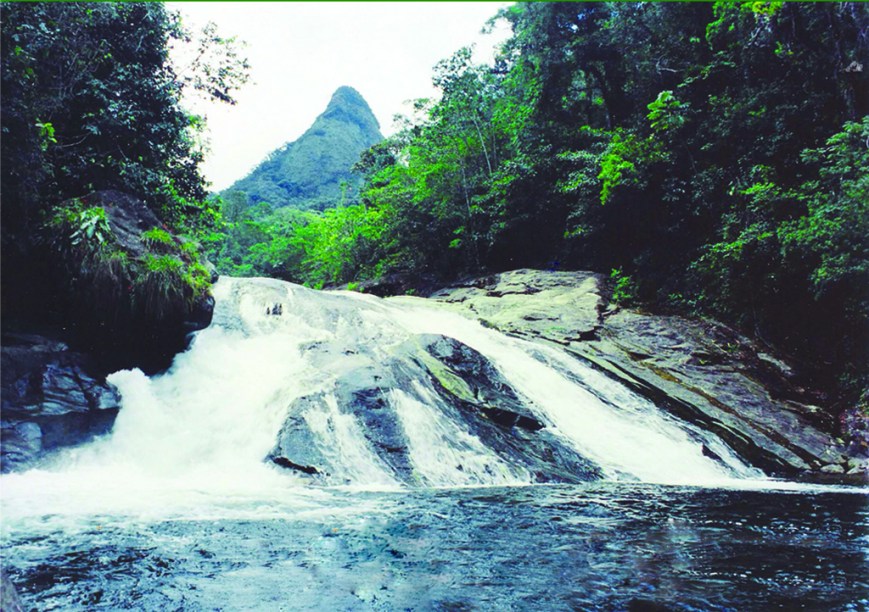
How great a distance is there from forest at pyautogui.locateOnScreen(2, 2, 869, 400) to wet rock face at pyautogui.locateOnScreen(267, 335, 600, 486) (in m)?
3.45

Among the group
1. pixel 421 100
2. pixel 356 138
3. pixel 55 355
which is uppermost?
pixel 356 138

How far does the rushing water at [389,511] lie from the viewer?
10.3 feet

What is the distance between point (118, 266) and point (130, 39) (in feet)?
16.5

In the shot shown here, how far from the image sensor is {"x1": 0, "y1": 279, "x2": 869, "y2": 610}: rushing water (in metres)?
3.14

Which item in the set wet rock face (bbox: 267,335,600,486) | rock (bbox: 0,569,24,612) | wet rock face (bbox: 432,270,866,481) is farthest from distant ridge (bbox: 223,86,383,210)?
rock (bbox: 0,569,24,612)

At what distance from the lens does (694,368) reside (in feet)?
36.6

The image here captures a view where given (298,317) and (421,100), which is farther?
(421,100)

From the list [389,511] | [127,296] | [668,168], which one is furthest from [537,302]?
[389,511]

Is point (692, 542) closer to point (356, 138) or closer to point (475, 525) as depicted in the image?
point (475, 525)

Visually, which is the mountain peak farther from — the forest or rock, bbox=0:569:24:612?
rock, bbox=0:569:24:612

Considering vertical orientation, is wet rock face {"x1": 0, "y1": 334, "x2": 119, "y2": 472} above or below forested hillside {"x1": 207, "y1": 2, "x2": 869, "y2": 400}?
below

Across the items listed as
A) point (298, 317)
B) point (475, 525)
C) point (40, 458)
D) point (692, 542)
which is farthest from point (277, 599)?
point (298, 317)

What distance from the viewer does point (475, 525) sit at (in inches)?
179

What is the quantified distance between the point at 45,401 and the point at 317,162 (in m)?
75.9
